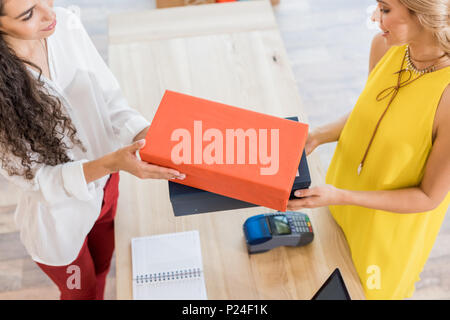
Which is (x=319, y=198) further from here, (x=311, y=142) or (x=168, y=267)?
(x=168, y=267)

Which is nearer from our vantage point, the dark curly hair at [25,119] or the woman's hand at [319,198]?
the dark curly hair at [25,119]

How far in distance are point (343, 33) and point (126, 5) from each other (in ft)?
5.17

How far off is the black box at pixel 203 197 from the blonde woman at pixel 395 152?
0.17 feet

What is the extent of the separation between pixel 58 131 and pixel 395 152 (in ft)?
3.05

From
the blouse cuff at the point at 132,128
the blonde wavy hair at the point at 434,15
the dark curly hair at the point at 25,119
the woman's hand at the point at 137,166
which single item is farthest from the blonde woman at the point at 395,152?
the dark curly hair at the point at 25,119

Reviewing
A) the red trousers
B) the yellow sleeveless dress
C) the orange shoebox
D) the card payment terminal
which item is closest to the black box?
the orange shoebox

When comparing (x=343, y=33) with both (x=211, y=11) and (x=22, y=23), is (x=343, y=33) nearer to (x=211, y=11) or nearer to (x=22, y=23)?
(x=211, y=11)

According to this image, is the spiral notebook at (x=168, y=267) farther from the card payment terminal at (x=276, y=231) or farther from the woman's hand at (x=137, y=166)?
the woman's hand at (x=137, y=166)

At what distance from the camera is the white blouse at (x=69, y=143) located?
46.0 inches

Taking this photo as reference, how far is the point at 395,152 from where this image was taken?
1183 mm

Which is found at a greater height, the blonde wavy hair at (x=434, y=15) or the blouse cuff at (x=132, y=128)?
the blonde wavy hair at (x=434, y=15)

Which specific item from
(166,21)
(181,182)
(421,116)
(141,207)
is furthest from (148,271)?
(166,21)

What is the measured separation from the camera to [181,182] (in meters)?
1.11

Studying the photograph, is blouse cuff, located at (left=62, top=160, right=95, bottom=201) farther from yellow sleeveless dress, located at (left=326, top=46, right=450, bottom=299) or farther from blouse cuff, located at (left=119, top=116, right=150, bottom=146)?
yellow sleeveless dress, located at (left=326, top=46, right=450, bottom=299)
